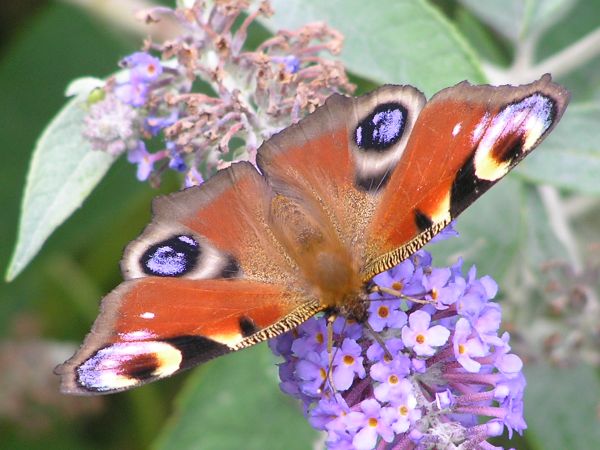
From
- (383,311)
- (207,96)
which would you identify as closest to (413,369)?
(383,311)

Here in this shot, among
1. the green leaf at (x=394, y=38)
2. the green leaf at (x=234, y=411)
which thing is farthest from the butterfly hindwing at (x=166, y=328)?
the green leaf at (x=234, y=411)

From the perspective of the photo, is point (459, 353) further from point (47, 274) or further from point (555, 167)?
point (47, 274)

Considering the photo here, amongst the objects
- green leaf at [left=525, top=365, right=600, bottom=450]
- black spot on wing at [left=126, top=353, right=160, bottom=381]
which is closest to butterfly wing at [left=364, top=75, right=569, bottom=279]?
black spot on wing at [left=126, top=353, right=160, bottom=381]

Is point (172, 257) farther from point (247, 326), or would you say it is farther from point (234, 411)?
point (234, 411)

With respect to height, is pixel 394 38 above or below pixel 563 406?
above

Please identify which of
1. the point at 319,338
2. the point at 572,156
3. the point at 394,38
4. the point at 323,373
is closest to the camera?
the point at 323,373

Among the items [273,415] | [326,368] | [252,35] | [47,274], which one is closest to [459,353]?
[326,368]

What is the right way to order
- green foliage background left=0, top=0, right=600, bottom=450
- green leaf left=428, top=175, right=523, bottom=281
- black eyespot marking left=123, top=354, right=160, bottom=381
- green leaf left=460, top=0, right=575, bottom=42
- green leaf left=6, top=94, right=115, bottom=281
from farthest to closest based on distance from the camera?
green leaf left=460, top=0, right=575, bottom=42
green leaf left=428, top=175, right=523, bottom=281
green foliage background left=0, top=0, right=600, bottom=450
green leaf left=6, top=94, right=115, bottom=281
black eyespot marking left=123, top=354, right=160, bottom=381

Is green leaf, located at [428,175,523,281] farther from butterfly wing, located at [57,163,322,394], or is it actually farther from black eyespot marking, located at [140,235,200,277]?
black eyespot marking, located at [140,235,200,277]
